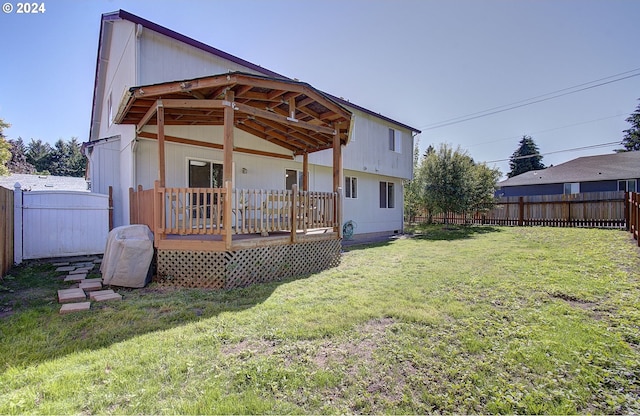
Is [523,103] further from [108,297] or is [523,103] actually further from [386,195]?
[108,297]

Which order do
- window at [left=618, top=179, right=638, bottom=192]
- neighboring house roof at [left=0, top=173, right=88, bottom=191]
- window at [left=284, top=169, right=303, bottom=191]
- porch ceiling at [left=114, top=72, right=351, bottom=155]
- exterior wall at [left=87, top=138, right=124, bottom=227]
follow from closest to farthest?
porch ceiling at [left=114, top=72, right=351, bottom=155]
exterior wall at [left=87, top=138, right=124, bottom=227]
window at [left=284, top=169, right=303, bottom=191]
neighboring house roof at [left=0, top=173, right=88, bottom=191]
window at [left=618, top=179, right=638, bottom=192]

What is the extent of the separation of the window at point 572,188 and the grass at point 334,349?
22.3m

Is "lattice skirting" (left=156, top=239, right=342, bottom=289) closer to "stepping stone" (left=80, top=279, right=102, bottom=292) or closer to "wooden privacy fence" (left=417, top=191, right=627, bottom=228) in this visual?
"stepping stone" (left=80, top=279, right=102, bottom=292)

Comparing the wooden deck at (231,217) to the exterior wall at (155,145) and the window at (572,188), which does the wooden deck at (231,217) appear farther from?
the window at (572,188)

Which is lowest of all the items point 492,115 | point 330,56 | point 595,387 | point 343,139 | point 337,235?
point 595,387

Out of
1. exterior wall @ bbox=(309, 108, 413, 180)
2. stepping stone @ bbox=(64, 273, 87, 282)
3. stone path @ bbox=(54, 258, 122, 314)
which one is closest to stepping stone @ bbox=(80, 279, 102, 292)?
stone path @ bbox=(54, 258, 122, 314)

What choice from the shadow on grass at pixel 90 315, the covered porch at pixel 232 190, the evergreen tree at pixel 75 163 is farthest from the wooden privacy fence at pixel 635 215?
the evergreen tree at pixel 75 163

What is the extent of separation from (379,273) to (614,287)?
3.78 m

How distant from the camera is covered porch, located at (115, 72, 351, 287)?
5.32m

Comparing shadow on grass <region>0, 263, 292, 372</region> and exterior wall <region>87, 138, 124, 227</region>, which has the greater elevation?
exterior wall <region>87, 138, 124, 227</region>

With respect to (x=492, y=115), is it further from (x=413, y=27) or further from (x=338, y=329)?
(x=338, y=329)

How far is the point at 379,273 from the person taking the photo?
618 centimetres

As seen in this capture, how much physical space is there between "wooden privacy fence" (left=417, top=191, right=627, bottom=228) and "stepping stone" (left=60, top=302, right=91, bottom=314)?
17.4 meters

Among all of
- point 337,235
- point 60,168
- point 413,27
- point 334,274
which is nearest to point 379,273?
point 334,274
